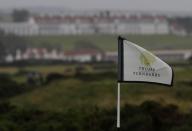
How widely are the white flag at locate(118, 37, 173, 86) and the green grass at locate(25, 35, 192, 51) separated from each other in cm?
8749

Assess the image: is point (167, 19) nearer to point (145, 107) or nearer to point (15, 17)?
point (15, 17)

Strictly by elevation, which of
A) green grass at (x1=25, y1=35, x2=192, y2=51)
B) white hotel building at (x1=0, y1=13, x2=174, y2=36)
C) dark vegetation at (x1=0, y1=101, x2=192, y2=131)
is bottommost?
white hotel building at (x1=0, y1=13, x2=174, y2=36)

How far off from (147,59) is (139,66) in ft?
0.62

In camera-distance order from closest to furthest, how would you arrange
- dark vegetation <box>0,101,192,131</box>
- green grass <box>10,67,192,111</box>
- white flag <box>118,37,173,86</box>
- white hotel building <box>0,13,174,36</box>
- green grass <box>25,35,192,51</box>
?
1. white flag <box>118,37,173,86</box>
2. dark vegetation <box>0,101,192,131</box>
3. green grass <box>10,67,192,111</box>
4. green grass <box>25,35,192,51</box>
5. white hotel building <box>0,13,174,36</box>

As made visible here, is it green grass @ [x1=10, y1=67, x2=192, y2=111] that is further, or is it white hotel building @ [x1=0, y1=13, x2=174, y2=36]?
white hotel building @ [x1=0, y1=13, x2=174, y2=36]

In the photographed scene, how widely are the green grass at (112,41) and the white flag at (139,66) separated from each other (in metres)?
87.5

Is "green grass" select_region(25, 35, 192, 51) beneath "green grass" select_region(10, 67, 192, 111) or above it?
beneath

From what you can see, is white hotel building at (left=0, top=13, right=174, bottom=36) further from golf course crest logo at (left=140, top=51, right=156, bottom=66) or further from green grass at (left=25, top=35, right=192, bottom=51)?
golf course crest logo at (left=140, top=51, right=156, bottom=66)

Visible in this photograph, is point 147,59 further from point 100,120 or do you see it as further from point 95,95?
point 95,95

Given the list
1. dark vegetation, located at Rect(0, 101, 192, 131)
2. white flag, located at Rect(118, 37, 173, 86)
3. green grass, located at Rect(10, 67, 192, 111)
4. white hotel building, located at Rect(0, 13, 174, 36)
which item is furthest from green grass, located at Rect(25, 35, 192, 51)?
white flag, located at Rect(118, 37, 173, 86)

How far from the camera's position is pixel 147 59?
12.3 meters

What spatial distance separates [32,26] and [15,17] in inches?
856

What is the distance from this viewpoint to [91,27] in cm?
13675

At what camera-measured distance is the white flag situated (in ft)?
40.1
